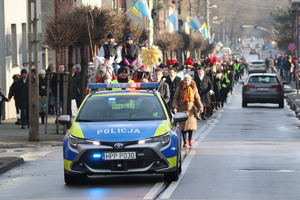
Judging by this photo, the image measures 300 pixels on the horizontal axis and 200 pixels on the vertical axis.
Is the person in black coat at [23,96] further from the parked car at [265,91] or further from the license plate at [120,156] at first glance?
the license plate at [120,156]

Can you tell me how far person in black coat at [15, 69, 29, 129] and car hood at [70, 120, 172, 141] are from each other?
1476 centimetres

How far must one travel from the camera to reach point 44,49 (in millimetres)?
43656

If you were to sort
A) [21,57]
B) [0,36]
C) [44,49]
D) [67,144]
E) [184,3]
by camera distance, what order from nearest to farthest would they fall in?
[67,144] < [0,36] < [21,57] < [44,49] < [184,3]

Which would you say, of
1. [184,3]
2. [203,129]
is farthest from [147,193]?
[184,3]

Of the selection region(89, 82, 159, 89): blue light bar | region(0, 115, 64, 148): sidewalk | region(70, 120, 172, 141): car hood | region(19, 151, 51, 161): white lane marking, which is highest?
region(89, 82, 159, 89): blue light bar

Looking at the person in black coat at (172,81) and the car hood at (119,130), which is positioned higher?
the person in black coat at (172,81)

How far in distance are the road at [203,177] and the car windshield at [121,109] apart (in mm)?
916

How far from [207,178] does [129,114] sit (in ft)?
4.80

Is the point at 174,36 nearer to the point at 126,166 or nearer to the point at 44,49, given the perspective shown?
the point at 44,49

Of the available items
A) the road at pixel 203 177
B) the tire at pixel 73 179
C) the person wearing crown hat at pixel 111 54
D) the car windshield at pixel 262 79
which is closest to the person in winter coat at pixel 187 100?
the road at pixel 203 177

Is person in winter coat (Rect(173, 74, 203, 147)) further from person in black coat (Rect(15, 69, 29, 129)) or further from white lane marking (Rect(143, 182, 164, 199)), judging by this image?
person in black coat (Rect(15, 69, 29, 129))

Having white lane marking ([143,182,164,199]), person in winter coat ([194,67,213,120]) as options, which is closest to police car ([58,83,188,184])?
white lane marking ([143,182,164,199])

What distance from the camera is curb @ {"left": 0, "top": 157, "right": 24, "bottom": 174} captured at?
671 inches

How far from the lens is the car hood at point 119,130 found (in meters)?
14.0
